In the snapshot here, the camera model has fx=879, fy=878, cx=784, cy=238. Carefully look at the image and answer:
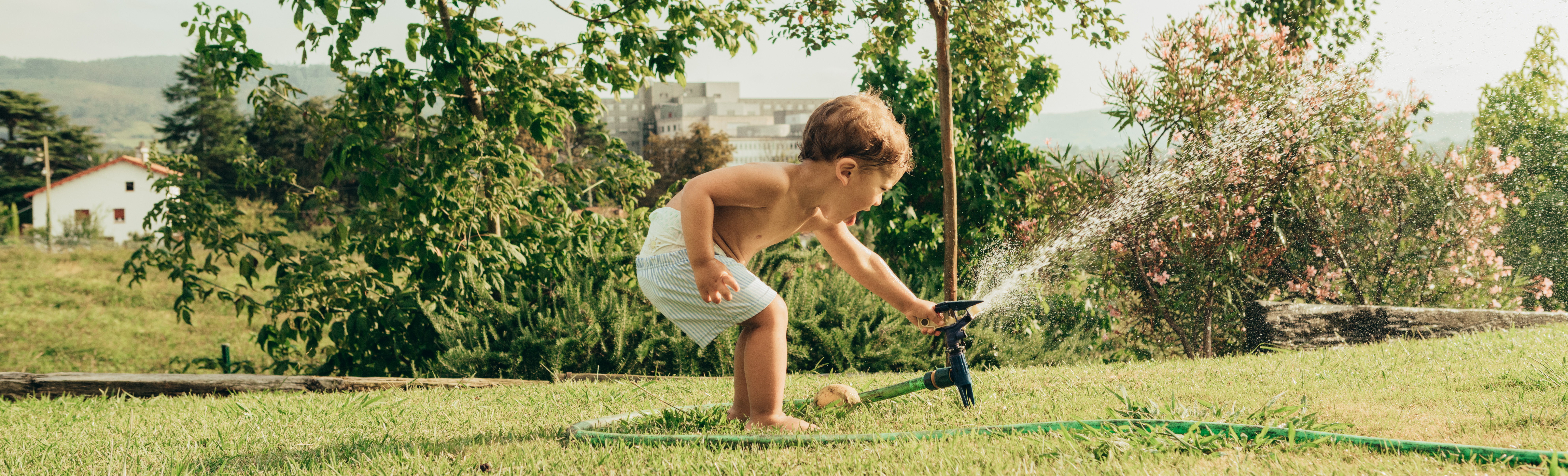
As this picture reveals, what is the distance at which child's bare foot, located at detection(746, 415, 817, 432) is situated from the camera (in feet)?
7.17

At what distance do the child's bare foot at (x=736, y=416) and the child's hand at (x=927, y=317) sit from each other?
21.5 inches

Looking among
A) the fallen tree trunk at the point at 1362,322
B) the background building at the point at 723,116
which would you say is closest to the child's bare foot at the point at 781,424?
the fallen tree trunk at the point at 1362,322

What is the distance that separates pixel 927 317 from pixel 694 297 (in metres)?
0.66

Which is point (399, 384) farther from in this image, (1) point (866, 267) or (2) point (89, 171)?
(2) point (89, 171)

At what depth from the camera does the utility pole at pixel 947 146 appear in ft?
12.4

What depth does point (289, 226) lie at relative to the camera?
4.98m

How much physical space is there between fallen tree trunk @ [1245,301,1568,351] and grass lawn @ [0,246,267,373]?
6.09m

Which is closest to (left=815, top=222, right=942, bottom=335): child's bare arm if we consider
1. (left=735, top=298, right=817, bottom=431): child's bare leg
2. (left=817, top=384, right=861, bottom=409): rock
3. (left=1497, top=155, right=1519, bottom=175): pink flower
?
(left=817, top=384, right=861, bottom=409): rock

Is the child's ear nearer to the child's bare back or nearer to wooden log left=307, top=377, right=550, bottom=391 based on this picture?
the child's bare back

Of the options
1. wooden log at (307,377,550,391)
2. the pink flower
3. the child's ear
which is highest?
the pink flower

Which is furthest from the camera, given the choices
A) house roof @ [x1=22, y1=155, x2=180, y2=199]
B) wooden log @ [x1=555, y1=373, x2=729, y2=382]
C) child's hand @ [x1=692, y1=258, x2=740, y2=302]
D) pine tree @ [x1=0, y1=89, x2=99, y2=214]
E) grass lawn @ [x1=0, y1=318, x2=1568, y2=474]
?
pine tree @ [x1=0, y1=89, x2=99, y2=214]

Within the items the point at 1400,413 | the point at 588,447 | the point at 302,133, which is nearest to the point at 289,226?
the point at 588,447

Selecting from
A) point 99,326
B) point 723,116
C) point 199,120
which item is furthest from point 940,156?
point 723,116

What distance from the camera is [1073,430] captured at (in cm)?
199
